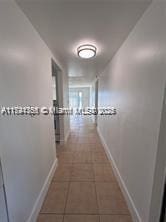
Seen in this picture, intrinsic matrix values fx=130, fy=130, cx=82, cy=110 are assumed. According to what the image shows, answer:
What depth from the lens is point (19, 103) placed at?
1142 millimetres

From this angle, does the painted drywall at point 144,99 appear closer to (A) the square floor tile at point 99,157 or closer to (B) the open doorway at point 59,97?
(A) the square floor tile at point 99,157

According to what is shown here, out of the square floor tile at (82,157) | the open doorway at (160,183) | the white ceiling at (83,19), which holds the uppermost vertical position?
the white ceiling at (83,19)

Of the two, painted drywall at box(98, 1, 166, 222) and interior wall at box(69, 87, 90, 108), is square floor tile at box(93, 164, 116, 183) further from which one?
interior wall at box(69, 87, 90, 108)

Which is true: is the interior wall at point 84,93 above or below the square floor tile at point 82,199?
above

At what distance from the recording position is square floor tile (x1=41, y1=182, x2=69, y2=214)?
62.6 inches

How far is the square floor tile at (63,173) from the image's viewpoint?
7.13 feet

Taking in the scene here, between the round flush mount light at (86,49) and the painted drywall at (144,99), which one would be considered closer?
the painted drywall at (144,99)

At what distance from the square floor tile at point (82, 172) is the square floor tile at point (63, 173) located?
0.08 m

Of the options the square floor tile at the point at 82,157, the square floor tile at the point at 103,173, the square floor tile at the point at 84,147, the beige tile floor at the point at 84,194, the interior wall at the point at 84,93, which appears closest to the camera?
the beige tile floor at the point at 84,194

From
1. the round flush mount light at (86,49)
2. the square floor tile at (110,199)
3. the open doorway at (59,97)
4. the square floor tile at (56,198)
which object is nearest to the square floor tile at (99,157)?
the square floor tile at (110,199)

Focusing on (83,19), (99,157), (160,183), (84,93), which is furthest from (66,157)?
(84,93)

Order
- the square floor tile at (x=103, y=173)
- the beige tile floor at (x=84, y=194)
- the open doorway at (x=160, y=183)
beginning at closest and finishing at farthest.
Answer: the open doorway at (x=160, y=183)
the beige tile floor at (x=84, y=194)
the square floor tile at (x=103, y=173)

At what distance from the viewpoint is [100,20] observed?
1.32 metres

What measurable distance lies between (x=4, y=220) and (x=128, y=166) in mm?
1329
